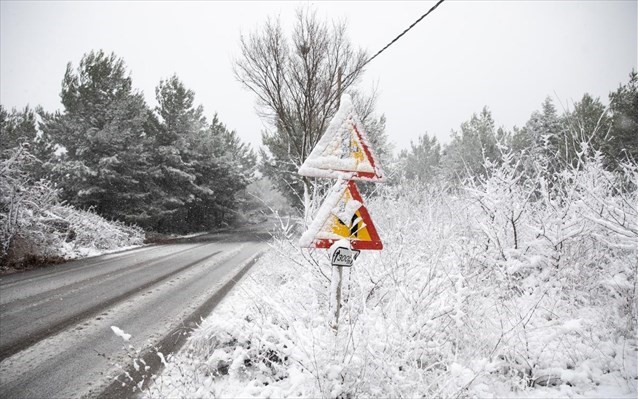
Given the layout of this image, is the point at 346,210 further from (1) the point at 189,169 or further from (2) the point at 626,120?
(2) the point at 626,120

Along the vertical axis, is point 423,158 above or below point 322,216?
above

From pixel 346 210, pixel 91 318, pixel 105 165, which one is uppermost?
pixel 105 165

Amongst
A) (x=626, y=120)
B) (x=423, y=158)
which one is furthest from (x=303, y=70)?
(x=423, y=158)

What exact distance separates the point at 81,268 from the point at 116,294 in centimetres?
390

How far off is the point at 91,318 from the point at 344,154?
218 inches

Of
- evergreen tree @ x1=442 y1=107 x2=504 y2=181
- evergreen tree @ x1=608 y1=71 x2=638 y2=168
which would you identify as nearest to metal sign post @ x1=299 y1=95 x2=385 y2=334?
evergreen tree @ x1=608 y1=71 x2=638 y2=168

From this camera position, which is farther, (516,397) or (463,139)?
(463,139)

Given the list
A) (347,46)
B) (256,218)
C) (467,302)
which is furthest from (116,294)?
(256,218)

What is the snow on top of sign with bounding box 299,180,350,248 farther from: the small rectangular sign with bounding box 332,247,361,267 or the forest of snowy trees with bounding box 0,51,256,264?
the forest of snowy trees with bounding box 0,51,256,264

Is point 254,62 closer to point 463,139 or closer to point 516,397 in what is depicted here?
point 516,397

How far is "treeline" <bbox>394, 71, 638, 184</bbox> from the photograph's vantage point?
4941mm

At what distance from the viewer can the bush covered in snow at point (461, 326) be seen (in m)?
2.52

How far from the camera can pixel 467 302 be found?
10.7 ft

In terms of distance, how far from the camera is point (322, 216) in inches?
103
